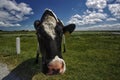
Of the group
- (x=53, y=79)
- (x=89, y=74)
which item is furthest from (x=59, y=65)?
(x=89, y=74)

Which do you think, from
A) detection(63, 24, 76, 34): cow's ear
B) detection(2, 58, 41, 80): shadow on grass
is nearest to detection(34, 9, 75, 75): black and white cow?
Result: detection(63, 24, 76, 34): cow's ear

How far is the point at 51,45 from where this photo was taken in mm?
5418

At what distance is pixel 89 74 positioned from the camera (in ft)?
27.7

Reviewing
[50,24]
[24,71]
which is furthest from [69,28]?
[24,71]

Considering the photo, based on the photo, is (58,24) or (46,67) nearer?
(46,67)

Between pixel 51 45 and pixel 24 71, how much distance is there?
430 cm

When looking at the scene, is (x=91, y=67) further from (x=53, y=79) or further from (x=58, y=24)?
(x=58, y=24)

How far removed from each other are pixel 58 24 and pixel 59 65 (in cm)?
162

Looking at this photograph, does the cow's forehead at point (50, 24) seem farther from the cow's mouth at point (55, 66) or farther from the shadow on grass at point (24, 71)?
the shadow on grass at point (24, 71)

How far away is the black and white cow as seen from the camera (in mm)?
5039

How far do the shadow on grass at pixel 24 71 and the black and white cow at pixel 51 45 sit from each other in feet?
10.1

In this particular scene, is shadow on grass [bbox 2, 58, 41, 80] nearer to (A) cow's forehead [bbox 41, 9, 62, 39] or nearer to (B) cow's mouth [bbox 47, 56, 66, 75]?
(A) cow's forehead [bbox 41, 9, 62, 39]

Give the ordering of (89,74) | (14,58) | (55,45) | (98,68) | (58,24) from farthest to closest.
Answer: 1. (14,58)
2. (98,68)
3. (89,74)
4. (58,24)
5. (55,45)

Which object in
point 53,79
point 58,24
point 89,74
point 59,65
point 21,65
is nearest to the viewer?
point 59,65
